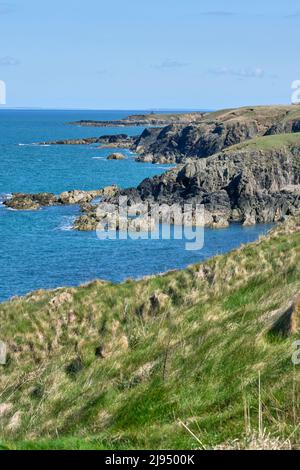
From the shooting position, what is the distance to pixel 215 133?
156 meters

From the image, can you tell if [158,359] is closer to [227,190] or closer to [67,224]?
[67,224]

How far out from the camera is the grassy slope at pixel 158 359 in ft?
32.6

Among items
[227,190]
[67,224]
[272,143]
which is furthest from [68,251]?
[272,143]

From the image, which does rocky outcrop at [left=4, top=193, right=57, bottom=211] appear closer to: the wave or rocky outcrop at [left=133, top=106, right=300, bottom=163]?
the wave

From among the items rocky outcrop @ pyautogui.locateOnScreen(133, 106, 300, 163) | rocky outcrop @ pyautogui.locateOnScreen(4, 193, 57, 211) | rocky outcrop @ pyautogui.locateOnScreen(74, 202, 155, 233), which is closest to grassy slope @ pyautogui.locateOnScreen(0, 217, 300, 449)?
rocky outcrop @ pyautogui.locateOnScreen(74, 202, 155, 233)

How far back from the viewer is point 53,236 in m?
73.4

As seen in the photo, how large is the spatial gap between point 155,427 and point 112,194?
9267cm

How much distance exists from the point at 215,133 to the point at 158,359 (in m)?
144

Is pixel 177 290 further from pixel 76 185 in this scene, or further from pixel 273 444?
pixel 76 185

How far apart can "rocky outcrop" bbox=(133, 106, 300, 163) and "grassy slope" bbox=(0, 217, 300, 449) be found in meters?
116

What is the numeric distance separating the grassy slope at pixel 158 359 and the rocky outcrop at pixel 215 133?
116 metres

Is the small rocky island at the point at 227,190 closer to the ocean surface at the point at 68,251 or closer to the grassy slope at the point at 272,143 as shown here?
the grassy slope at the point at 272,143

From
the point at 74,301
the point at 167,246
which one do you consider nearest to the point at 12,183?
the point at 167,246

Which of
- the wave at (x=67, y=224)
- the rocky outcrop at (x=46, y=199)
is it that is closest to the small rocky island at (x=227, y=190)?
the rocky outcrop at (x=46, y=199)
